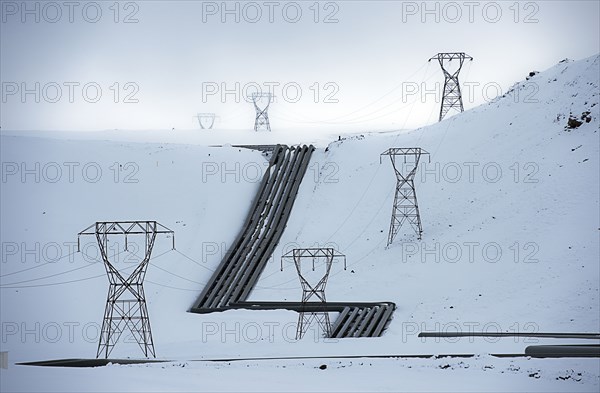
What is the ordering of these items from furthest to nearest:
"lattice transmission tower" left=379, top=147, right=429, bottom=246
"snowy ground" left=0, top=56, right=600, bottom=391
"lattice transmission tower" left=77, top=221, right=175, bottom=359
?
"lattice transmission tower" left=379, top=147, right=429, bottom=246, "lattice transmission tower" left=77, top=221, right=175, bottom=359, "snowy ground" left=0, top=56, right=600, bottom=391

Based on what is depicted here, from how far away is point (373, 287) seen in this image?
41.5m

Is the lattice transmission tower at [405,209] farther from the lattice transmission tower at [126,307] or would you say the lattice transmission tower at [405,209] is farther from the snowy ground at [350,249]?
the lattice transmission tower at [126,307]

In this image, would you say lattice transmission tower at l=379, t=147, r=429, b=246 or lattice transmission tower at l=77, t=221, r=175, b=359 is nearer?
lattice transmission tower at l=77, t=221, r=175, b=359

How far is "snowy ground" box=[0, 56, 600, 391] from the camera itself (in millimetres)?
22562

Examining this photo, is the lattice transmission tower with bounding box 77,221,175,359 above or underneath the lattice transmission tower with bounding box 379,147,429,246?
underneath

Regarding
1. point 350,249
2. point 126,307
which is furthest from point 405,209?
point 126,307

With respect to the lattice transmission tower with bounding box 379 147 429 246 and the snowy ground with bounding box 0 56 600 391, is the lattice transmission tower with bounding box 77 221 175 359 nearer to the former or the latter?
the snowy ground with bounding box 0 56 600 391

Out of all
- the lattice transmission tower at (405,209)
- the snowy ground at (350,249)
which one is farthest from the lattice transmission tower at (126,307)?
the lattice transmission tower at (405,209)

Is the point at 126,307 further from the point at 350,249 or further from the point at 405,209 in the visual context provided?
the point at 405,209

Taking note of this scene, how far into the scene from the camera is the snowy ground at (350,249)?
74.0ft

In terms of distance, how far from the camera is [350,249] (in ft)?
155

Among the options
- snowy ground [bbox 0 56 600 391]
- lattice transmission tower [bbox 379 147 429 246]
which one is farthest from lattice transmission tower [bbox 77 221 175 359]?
lattice transmission tower [bbox 379 147 429 246]

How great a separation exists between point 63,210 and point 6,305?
12360mm

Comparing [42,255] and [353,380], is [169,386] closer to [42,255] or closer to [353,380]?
[353,380]
